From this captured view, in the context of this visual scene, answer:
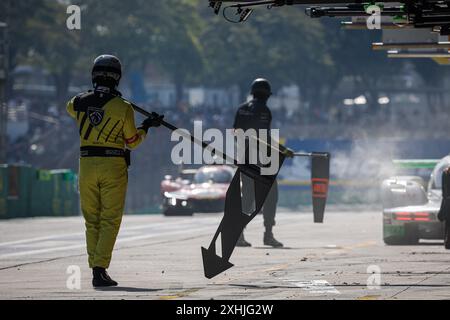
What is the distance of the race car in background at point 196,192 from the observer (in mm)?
36656

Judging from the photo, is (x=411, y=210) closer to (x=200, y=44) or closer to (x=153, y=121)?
(x=153, y=121)

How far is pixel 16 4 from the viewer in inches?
2923

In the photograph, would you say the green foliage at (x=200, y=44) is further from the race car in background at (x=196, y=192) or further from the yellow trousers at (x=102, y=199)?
the yellow trousers at (x=102, y=199)

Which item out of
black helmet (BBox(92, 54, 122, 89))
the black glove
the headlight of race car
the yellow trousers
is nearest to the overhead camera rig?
black helmet (BBox(92, 54, 122, 89))

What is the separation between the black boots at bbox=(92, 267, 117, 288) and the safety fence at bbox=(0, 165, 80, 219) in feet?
68.2

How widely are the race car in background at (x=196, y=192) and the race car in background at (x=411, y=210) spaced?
1505cm

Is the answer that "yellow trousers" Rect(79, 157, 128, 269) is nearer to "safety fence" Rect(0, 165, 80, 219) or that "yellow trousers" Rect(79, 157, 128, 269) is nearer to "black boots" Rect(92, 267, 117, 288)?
"black boots" Rect(92, 267, 117, 288)

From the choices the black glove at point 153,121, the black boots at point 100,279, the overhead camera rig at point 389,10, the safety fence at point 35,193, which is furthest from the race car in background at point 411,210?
the safety fence at point 35,193

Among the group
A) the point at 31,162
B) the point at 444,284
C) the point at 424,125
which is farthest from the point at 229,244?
the point at 424,125

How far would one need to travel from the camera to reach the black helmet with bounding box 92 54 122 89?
1237cm

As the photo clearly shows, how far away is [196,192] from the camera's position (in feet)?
128

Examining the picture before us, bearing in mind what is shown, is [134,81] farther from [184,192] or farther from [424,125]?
[184,192]

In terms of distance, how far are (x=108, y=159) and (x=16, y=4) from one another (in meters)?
63.3

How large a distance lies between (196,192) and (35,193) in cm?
574
